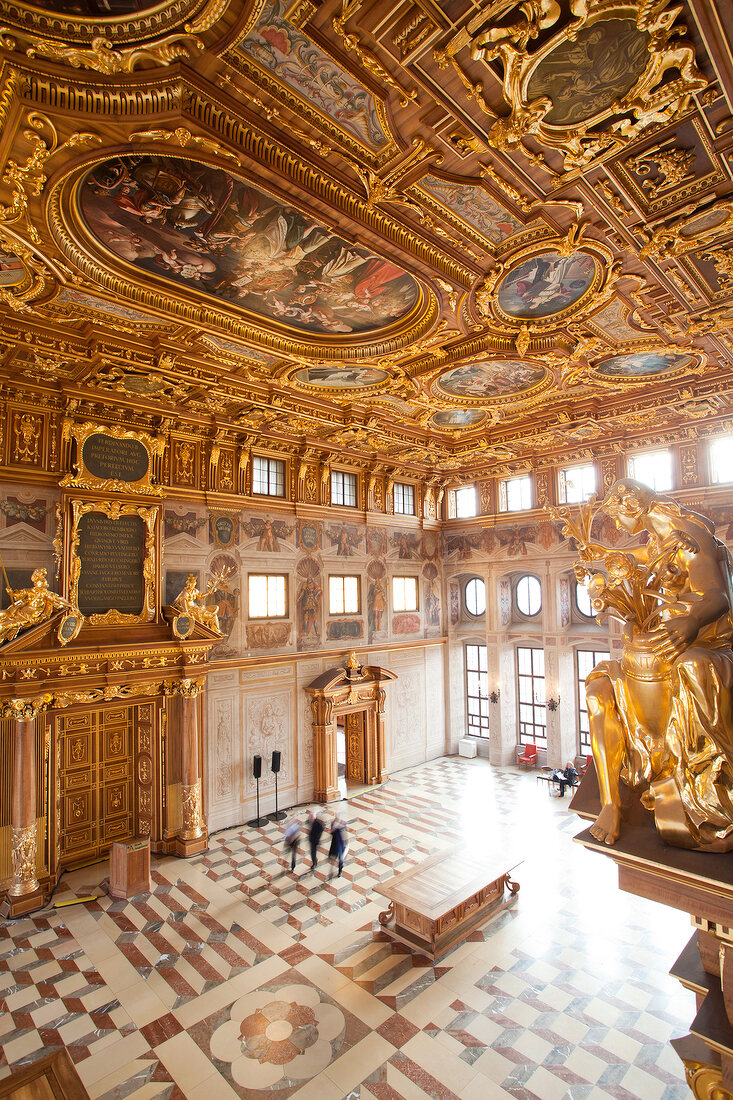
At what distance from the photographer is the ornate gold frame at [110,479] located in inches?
421

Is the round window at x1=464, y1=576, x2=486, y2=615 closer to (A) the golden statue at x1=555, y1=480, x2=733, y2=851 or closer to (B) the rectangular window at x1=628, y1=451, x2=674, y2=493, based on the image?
(B) the rectangular window at x1=628, y1=451, x2=674, y2=493

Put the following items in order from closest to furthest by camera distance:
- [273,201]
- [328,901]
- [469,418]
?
1. [273,201]
2. [328,901]
3. [469,418]

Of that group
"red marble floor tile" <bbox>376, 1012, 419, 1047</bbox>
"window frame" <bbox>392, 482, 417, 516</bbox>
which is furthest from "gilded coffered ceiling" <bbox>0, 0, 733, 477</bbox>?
"red marble floor tile" <bbox>376, 1012, 419, 1047</bbox>

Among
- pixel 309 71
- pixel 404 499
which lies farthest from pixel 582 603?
pixel 309 71

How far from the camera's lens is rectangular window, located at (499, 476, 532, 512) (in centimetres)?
1748

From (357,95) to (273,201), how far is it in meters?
1.57

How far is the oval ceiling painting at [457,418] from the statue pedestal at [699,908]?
1087 centimetres

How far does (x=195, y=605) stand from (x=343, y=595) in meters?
5.21

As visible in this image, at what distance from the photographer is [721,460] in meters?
13.2

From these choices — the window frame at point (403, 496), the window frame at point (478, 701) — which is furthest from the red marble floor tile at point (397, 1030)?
the window frame at point (403, 496)

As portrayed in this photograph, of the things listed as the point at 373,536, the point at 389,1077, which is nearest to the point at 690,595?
the point at 389,1077

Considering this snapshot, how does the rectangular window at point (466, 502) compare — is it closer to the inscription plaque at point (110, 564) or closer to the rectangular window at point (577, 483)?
the rectangular window at point (577, 483)

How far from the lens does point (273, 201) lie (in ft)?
18.9

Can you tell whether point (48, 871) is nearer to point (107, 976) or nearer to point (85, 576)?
point (107, 976)
